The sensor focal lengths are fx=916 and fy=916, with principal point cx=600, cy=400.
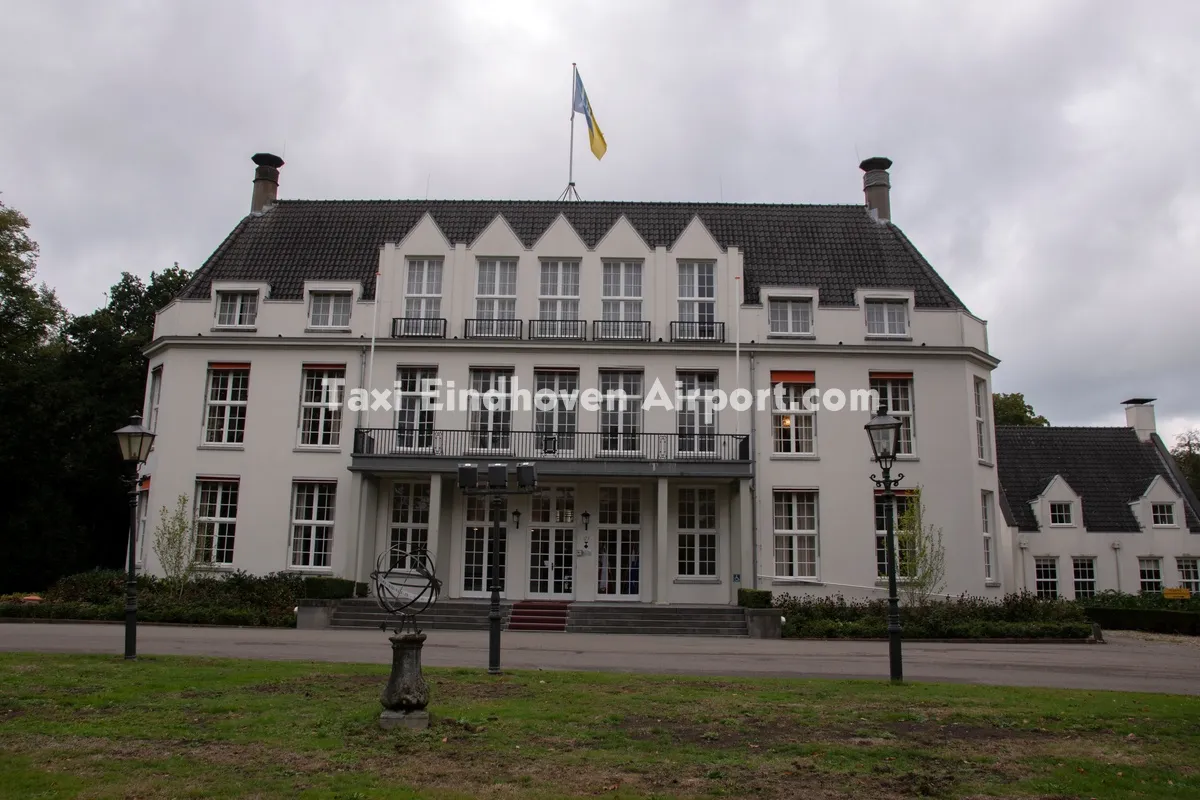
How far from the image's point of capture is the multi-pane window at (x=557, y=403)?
27.7m

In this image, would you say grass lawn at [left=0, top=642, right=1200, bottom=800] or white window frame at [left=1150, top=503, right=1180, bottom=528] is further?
white window frame at [left=1150, top=503, right=1180, bottom=528]

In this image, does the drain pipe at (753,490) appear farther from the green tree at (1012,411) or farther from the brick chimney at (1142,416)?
the green tree at (1012,411)

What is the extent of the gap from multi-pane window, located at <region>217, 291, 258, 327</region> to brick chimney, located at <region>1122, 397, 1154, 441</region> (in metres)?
35.7

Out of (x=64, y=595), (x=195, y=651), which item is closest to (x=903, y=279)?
(x=195, y=651)

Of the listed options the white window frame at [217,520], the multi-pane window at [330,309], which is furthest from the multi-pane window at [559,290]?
the white window frame at [217,520]

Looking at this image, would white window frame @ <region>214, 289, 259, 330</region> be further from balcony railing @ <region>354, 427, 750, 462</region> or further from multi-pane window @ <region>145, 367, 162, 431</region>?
balcony railing @ <region>354, 427, 750, 462</region>

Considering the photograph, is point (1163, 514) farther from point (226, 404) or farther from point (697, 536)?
point (226, 404)

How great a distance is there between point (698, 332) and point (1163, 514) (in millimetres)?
21284

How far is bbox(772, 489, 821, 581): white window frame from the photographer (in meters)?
27.0

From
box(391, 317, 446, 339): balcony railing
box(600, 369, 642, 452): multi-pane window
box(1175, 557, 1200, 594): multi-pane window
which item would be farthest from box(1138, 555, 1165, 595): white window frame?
box(391, 317, 446, 339): balcony railing

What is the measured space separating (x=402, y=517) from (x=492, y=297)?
290 inches

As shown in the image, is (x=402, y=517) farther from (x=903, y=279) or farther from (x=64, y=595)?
(x=903, y=279)

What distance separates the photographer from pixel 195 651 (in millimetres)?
16156

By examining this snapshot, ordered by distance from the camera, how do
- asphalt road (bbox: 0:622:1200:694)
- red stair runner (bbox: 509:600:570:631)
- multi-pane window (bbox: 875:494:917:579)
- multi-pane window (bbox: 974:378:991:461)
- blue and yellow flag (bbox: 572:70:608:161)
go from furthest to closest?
blue and yellow flag (bbox: 572:70:608:161)
multi-pane window (bbox: 974:378:991:461)
multi-pane window (bbox: 875:494:917:579)
red stair runner (bbox: 509:600:570:631)
asphalt road (bbox: 0:622:1200:694)
